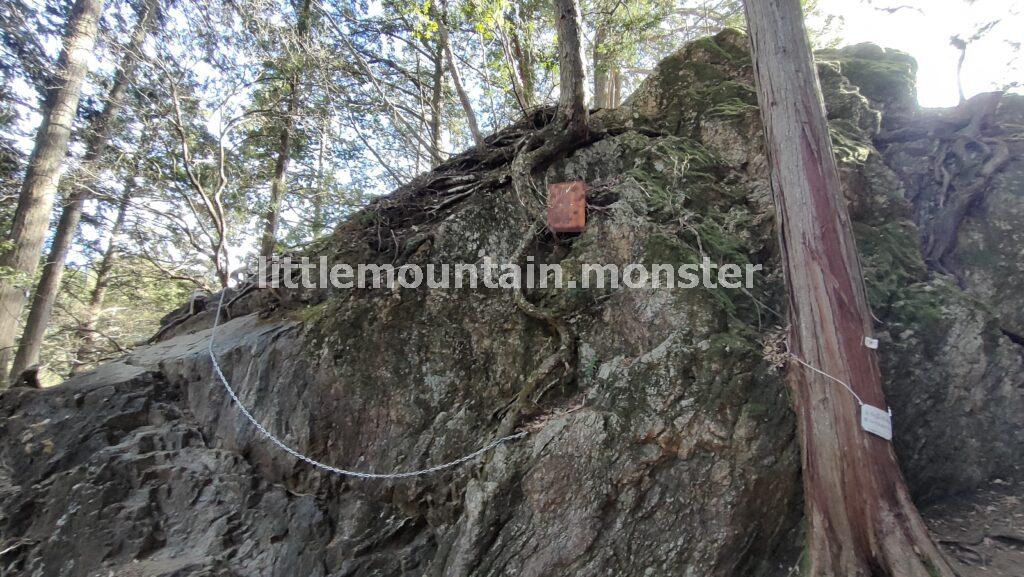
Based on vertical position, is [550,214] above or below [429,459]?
above

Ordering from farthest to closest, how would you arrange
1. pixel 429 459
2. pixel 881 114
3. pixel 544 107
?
pixel 544 107 → pixel 881 114 → pixel 429 459

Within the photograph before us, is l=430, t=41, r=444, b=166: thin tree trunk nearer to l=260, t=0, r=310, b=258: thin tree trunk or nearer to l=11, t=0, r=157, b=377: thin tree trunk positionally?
l=260, t=0, r=310, b=258: thin tree trunk

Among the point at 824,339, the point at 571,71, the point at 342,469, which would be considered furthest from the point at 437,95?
the point at 824,339

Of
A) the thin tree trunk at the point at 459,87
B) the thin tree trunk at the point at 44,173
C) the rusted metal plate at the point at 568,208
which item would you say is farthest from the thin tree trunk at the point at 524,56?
the thin tree trunk at the point at 44,173

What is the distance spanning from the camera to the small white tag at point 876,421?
248cm

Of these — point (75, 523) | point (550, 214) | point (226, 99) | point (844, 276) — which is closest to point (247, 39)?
point (226, 99)

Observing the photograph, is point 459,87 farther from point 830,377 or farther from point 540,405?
point 830,377

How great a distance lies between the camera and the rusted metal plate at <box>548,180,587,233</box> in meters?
4.25

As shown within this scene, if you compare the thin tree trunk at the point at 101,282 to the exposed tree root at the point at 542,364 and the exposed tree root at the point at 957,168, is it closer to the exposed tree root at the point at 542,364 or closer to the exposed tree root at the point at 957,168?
the exposed tree root at the point at 542,364

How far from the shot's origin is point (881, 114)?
4.83 metres

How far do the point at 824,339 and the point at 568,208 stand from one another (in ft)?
7.73

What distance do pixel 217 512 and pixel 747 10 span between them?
5854 mm

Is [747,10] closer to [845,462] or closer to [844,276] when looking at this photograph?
[844,276]

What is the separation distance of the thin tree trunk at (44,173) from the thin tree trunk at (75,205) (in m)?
0.48
